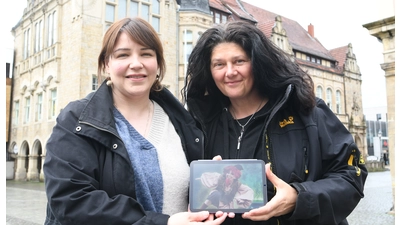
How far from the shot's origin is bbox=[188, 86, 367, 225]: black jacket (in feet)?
5.57

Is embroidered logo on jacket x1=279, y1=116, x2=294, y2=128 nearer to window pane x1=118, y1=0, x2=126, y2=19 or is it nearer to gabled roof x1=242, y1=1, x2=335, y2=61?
window pane x1=118, y1=0, x2=126, y2=19

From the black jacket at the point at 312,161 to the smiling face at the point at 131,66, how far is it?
0.54m

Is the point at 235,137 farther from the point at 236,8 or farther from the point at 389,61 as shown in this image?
the point at 236,8

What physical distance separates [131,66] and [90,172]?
0.50 metres

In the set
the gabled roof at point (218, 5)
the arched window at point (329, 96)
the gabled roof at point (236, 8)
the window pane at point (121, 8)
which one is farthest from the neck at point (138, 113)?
the arched window at point (329, 96)

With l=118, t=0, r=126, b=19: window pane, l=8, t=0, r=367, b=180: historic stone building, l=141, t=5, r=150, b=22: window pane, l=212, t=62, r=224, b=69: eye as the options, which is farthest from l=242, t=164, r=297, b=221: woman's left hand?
l=141, t=5, r=150, b=22: window pane

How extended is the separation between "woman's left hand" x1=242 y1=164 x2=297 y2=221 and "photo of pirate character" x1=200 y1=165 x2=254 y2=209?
51mm

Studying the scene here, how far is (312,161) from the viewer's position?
5.90 ft

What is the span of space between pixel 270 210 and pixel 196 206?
0.30 meters

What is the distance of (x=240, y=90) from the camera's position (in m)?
2.01

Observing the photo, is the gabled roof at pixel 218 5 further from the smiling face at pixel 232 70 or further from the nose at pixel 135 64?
the nose at pixel 135 64

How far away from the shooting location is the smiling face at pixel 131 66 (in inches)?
69.6

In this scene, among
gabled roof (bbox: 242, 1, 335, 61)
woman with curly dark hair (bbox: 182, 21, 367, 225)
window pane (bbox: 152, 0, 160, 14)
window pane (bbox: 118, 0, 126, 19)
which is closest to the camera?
woman with curly dark hair (bbox: 182, 21, 367, 225)

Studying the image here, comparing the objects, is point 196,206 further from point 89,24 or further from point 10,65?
point 10,65
